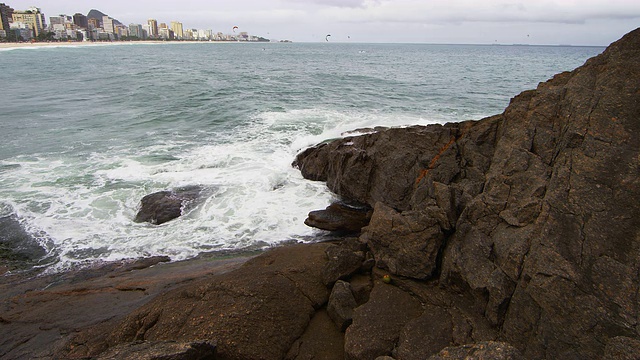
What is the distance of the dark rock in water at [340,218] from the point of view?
11.3 m

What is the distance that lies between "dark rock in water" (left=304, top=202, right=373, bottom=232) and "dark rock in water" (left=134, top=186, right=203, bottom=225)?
14.8 ft

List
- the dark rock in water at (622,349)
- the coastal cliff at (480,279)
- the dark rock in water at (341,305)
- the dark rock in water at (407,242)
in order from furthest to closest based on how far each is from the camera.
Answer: the dark rock in water at (407,242)
the dark rock in water at (341,305)
the coastal cliff at (480,279)
the dark rock in water at (622,349)

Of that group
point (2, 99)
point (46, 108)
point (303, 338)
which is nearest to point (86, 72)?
point (2, 99)

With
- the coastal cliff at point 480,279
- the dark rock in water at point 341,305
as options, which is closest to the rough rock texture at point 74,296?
the coastal cliff at point 480,279

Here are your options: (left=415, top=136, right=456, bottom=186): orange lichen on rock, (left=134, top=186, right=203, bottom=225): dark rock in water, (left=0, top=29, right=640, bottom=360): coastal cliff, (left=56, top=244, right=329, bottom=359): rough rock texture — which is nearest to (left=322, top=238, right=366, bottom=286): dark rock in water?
(left=0, top=29, right=640, bottom=360): coastal cliff

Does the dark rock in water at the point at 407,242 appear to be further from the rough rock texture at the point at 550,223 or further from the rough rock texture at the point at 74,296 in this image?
the rough rock texture at the point at 74,296

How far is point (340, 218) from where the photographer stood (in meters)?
11.5

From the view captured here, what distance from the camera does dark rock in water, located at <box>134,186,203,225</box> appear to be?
1235 cm

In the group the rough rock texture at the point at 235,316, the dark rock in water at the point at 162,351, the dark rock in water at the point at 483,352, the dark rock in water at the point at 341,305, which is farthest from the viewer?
the dark rock in water at the point at 341,305

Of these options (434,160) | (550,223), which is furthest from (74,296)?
(550,223)

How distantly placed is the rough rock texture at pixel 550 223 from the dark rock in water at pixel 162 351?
3567 millimetres

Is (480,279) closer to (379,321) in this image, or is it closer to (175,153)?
(379,321)

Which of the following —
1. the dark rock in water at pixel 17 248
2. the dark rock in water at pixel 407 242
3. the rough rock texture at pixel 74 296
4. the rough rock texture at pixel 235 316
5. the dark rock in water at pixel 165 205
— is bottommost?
the dark rock in water at pixel 17 248

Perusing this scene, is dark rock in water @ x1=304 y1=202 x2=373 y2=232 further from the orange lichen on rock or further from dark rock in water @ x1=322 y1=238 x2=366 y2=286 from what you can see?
dark rock in water @ x1=322 y1=238 x2=366 y2=286
